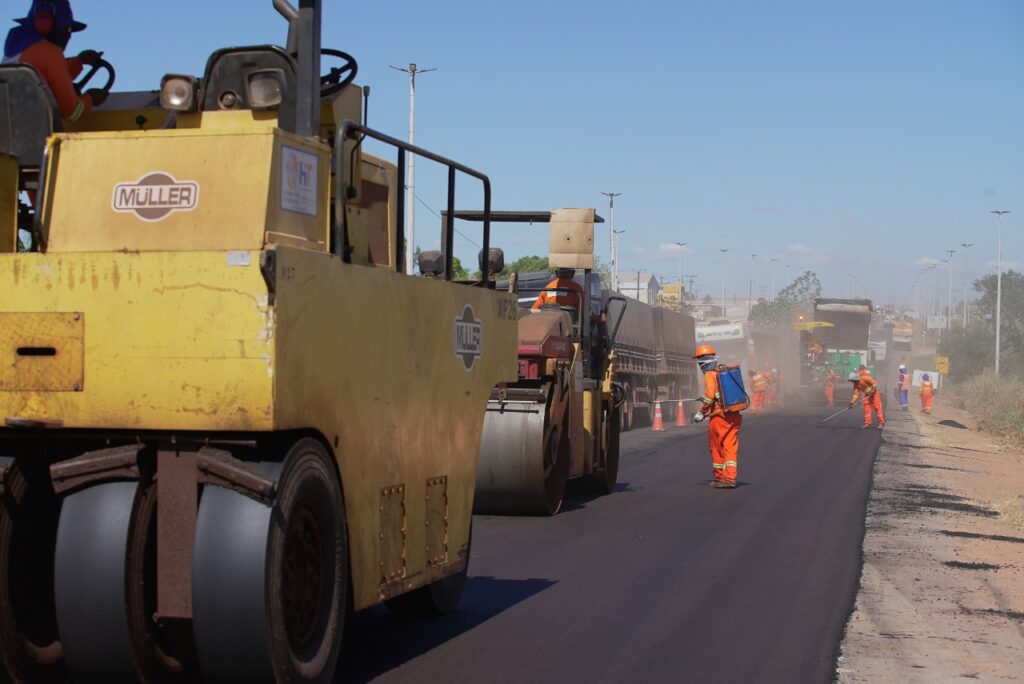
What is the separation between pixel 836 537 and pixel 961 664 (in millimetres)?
4821

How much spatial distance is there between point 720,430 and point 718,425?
0.27 feet

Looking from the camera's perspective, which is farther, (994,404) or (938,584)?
(994,404)

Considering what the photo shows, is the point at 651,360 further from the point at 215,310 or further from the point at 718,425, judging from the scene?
the point at 215,310

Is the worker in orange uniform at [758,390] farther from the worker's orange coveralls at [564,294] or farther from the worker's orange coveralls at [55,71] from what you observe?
the worker's orange coveralls at [55,71]

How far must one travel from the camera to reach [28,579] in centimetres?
508

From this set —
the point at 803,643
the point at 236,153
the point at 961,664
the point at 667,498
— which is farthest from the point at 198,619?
the point at 667,498

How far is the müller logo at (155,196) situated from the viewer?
16.3 ft

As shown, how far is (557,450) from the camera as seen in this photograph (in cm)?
1253

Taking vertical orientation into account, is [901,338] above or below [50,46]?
above

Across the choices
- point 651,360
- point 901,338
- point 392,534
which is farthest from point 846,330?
point 901,338

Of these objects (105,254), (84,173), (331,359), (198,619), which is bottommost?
(198,619)

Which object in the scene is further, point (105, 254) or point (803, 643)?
point (803, 643)

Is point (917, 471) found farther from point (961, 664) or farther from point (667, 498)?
point (961, 664)

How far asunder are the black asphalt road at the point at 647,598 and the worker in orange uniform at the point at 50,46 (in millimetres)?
2895
